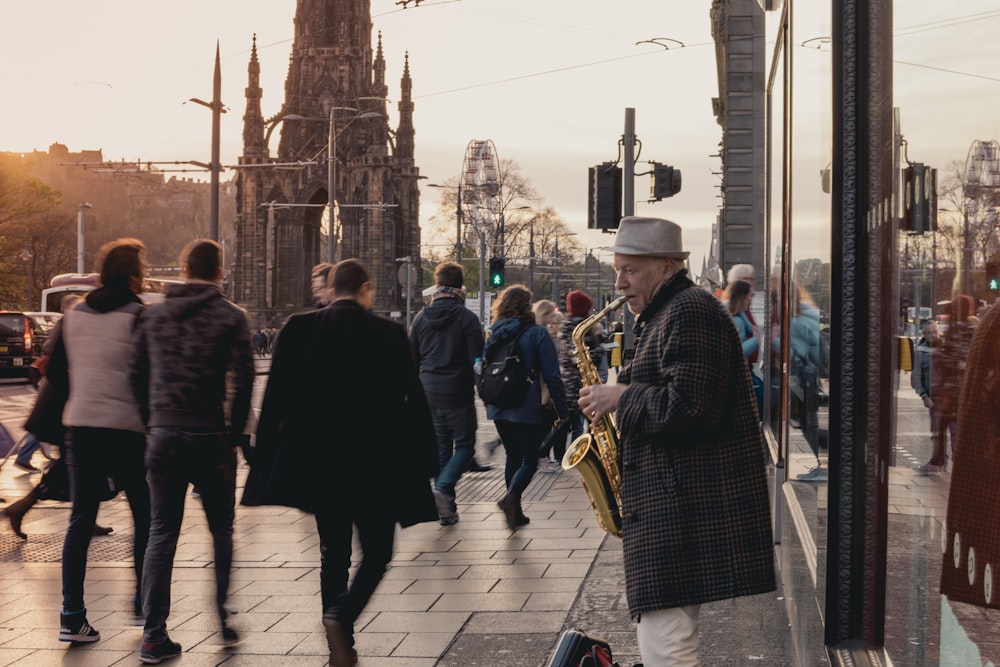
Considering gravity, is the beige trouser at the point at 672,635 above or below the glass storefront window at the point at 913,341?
below

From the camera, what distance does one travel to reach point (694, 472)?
3.66 meters

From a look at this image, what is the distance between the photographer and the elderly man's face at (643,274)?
13.0 ft

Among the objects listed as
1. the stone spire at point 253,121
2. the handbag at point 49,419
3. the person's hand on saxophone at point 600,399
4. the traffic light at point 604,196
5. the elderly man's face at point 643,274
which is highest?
the stone spire at point 253,121

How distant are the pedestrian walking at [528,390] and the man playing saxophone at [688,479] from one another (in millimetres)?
5647

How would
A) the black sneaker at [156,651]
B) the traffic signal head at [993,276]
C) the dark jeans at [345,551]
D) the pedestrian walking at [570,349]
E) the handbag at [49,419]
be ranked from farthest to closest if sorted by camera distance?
the pedestrian walking at [570,349] < the handbag at [49,419] < the black sneaker at [156,651] < the dark jeans at [345,551] < the traffic signal head at [993,276]

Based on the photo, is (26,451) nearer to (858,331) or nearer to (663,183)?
(663,183)

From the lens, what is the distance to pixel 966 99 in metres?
2.21

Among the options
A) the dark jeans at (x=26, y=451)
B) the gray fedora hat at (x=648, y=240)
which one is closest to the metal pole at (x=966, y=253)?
the gray fedora hat at (x=648, y=240)

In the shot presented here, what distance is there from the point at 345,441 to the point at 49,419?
229cm

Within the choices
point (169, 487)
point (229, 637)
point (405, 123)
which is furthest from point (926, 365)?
point (405, 123)

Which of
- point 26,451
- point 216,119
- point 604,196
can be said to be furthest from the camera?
point 216,119

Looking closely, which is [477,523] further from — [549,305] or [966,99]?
[966,99]

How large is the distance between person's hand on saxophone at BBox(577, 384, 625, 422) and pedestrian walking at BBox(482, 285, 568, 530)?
5.50 metres

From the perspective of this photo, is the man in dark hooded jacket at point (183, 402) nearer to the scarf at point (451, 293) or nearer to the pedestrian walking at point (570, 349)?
the scarf at point (451, 293)
